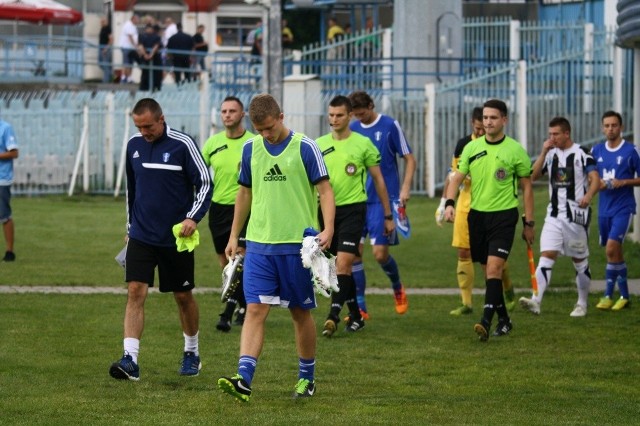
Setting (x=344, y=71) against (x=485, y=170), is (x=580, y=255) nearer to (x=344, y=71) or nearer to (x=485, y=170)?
(x=485, y=170)

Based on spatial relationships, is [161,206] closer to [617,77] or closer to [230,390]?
[230,390]

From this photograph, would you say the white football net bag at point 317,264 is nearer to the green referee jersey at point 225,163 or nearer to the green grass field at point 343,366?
the green grass field at point 343,366

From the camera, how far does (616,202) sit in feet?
49.8

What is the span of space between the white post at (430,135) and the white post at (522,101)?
5.40ft

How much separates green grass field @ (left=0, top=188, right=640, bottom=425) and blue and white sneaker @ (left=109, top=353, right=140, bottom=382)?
67 millimetres

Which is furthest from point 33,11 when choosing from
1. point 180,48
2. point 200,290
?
point 200,290

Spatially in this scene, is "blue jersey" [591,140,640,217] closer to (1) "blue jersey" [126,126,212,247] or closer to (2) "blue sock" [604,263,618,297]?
(2) "blue sock" [604,263,618,297]

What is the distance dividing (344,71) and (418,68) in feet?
5.98

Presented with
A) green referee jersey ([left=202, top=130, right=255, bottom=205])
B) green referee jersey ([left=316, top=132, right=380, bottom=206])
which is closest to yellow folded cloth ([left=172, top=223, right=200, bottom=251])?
green referee jersey ([left=316, top=132, right=380, bottom=206])

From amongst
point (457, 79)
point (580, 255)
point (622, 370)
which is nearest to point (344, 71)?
point (457, 79)

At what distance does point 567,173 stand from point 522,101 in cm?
1386

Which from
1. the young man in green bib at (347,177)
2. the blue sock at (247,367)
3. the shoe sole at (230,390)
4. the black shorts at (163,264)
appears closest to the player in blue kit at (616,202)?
the young man in green bib at (347,177)

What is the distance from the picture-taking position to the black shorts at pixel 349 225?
42.5 ft

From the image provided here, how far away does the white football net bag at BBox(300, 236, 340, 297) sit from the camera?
363 inches
